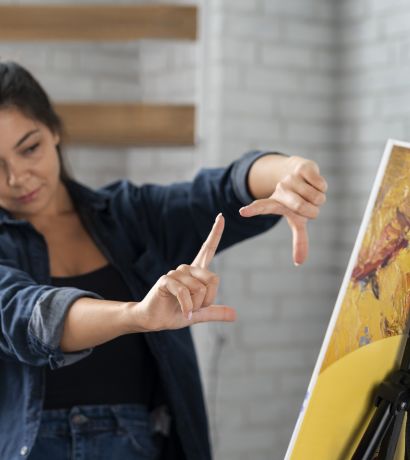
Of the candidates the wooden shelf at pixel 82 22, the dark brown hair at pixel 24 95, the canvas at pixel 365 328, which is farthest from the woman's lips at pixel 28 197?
the wooden shelf at pixel 82 22

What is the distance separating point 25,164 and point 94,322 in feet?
1.67

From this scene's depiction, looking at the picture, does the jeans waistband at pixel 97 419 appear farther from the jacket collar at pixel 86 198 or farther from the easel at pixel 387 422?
the easel at pixel 387 422

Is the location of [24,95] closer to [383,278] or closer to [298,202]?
[298,202]

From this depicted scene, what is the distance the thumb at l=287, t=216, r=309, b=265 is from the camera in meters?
1.26

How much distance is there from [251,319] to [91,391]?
126 cm

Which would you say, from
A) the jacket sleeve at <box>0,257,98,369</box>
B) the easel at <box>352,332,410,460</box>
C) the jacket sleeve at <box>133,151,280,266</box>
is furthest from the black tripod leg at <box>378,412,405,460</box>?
the jacket sleeve at <box>133,151,280,266</box>

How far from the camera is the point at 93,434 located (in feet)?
5.12

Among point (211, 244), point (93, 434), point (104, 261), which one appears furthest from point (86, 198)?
point (211, 244)

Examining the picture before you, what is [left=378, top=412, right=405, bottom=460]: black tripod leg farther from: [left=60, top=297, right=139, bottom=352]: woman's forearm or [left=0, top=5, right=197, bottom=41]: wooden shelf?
[left=0, top=5, right=197, bottom=41]: wooden shelf

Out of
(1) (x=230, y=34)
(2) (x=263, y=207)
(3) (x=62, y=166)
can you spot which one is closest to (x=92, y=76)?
(1) (x=230, y=34)

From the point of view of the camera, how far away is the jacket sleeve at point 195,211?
5.44ft

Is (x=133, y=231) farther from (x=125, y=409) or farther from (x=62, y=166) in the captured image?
(x=125, y=409)

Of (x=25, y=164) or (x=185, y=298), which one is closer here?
(x=185, y=298)

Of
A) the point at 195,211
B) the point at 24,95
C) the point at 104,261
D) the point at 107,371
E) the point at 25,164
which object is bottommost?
the point at 107,371
